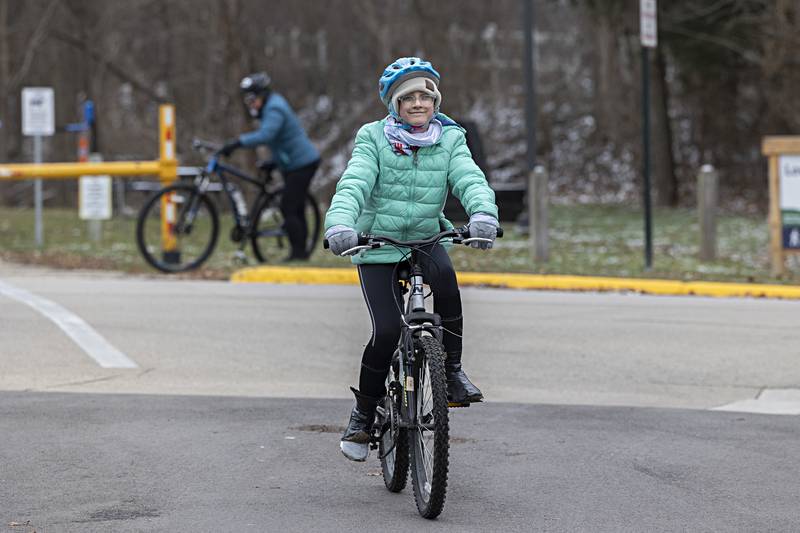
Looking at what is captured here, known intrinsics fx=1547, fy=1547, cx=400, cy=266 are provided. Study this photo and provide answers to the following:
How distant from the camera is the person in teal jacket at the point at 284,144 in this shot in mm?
15141

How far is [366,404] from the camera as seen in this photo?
6273 mm

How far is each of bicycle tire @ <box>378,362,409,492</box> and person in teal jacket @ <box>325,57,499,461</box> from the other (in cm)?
16

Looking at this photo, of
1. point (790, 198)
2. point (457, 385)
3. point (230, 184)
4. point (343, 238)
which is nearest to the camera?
point (343, 238)

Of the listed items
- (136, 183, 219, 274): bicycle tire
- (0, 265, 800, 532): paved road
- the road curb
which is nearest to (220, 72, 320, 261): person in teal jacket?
(136, 183, 219, 274): bicycle tire

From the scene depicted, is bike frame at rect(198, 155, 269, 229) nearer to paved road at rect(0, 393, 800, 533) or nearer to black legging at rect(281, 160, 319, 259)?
black legging at rect(281, 160, 319, 259)

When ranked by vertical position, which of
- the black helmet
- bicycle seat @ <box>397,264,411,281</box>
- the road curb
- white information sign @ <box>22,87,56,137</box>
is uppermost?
white information sign @ <box>22,87,56,137</box>

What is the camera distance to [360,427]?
630 centimetres

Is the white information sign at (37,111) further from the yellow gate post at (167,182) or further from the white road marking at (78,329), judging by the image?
the white road marking at (78,329)

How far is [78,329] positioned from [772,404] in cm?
514

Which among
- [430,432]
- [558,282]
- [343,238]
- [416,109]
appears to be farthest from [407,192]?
[558,282]

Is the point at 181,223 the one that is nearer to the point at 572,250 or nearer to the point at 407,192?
the point at 572,250

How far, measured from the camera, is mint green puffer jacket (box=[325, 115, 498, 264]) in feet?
19.8

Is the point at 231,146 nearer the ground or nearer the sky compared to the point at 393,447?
nearer the sky

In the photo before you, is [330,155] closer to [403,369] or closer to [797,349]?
[797,349]
